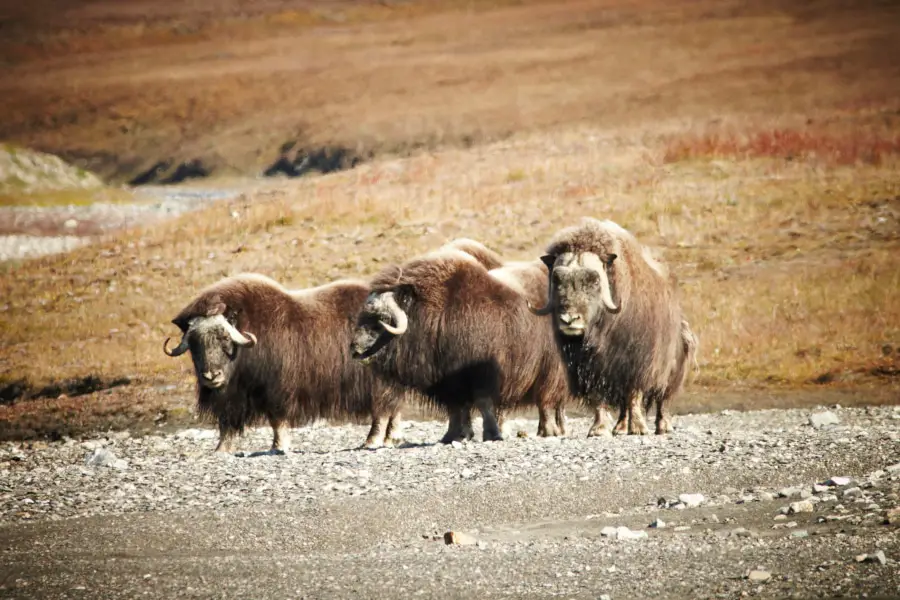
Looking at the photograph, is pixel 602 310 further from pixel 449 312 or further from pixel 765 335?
pixel 765 335

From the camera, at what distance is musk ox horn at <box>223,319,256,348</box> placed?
42.3ft

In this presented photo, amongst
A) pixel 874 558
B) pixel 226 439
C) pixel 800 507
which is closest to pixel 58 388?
pixel 226 439

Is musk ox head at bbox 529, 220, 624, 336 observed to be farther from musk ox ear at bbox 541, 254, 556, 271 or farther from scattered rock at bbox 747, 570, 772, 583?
scattered rock at bbox 747, 570, 772, 583

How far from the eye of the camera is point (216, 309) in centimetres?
1293

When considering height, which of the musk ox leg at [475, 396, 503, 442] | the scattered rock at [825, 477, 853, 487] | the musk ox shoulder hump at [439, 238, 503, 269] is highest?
the musk ox shoulder hump at [439, 238, 503, 269]

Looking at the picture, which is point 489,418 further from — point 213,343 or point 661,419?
point 213,343

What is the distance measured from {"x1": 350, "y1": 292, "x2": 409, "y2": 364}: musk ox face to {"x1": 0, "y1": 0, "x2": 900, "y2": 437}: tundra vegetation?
191 inches

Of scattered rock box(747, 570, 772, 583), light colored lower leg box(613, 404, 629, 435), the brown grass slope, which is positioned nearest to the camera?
scattered rock box(747, 570, 772, 583)

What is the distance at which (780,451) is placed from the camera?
10.6 meters

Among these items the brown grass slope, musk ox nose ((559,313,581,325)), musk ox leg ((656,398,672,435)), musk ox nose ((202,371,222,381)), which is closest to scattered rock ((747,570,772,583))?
musk ox nose ((559,313,581,325))

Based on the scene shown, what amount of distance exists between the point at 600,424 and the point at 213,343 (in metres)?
3.55

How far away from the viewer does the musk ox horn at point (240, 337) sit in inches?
508

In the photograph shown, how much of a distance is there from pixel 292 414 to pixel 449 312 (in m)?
2.08

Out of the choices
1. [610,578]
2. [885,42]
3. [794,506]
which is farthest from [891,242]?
[885,42]
